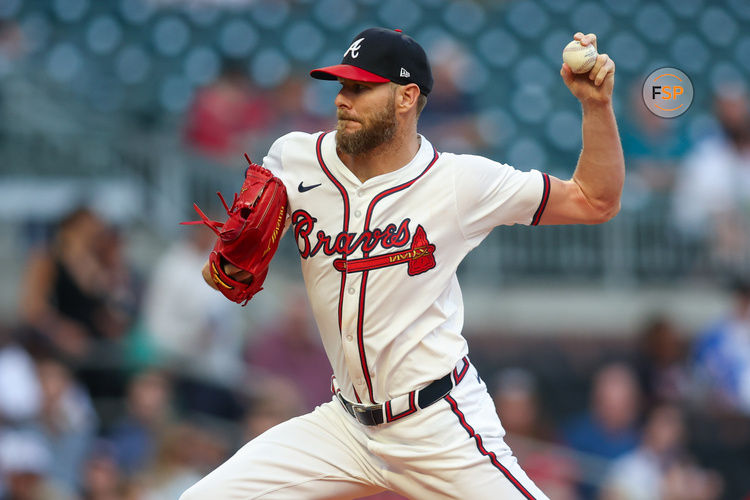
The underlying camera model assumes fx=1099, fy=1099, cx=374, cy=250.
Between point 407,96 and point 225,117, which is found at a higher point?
point 225,117

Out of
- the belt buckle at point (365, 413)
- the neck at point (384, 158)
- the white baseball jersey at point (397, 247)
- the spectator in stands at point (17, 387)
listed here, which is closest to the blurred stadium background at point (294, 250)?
the spectator in stands at point (17, 387)

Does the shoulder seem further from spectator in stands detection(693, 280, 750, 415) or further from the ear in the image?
spectator in stands detection(693, 280, 750, 415)

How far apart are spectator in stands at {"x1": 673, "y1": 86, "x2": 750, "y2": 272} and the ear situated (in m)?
5.06

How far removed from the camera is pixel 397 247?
330 centimetres

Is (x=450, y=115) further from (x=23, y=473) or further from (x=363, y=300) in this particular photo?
(x=363, y=300)

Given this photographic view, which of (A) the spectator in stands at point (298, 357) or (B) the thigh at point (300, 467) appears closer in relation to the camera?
(B) the thigh at point (300, 467)

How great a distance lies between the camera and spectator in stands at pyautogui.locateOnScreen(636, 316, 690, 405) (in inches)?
282

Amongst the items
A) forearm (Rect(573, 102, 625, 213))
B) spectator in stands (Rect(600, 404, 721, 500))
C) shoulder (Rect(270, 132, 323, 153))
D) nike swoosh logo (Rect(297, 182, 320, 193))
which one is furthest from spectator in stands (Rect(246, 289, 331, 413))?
forearm (Rect(573, 102, 625, 213))

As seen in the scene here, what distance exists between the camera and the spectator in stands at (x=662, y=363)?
717 centimetres

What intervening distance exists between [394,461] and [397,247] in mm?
651

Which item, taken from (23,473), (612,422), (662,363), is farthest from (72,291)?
(662,363)

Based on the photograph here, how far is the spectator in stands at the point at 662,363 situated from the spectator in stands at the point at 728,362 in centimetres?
10

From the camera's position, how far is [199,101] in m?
8.59
